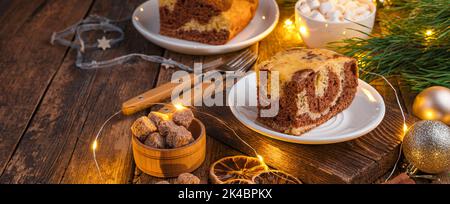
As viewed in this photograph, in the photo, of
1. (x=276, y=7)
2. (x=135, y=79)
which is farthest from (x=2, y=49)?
(x=276, y=7)

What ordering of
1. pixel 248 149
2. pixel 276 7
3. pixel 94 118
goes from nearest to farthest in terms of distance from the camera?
pixel 248 149
pixel 94 118
pixel 276 7

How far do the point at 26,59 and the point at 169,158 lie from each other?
49.2 inches

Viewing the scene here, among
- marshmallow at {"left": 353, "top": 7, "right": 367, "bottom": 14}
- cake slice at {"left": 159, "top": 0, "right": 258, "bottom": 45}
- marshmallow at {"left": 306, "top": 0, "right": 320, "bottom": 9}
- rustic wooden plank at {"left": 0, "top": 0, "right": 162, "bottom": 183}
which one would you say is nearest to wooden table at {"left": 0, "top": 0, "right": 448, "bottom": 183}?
rustic wooden plank at {"left": 0, "top": 0, "right": 162, "bottom": 183}

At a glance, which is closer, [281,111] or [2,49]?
[281,111]

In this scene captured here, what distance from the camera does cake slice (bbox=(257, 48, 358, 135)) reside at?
200cm

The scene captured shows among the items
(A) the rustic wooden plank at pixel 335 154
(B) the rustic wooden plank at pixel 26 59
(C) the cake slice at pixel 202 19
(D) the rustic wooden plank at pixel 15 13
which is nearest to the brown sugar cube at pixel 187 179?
(A) the rustic wooden plank at pixel 335 154

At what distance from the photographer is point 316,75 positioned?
2031 millimetres

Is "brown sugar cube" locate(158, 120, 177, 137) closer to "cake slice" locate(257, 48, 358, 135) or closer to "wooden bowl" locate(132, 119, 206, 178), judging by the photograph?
"wooden bowl" locate(132, 119, 206, 178)

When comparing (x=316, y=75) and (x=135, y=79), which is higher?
(x=316, y=75)

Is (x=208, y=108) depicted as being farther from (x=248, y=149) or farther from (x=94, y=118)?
(x=94, y=118)

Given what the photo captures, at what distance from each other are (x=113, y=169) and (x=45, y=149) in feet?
0.99

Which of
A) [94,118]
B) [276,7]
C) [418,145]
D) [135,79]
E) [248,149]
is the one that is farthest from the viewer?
[276,7]

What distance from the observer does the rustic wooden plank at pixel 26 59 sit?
233 centimetres

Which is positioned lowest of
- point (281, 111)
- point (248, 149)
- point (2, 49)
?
point (2, 49)
